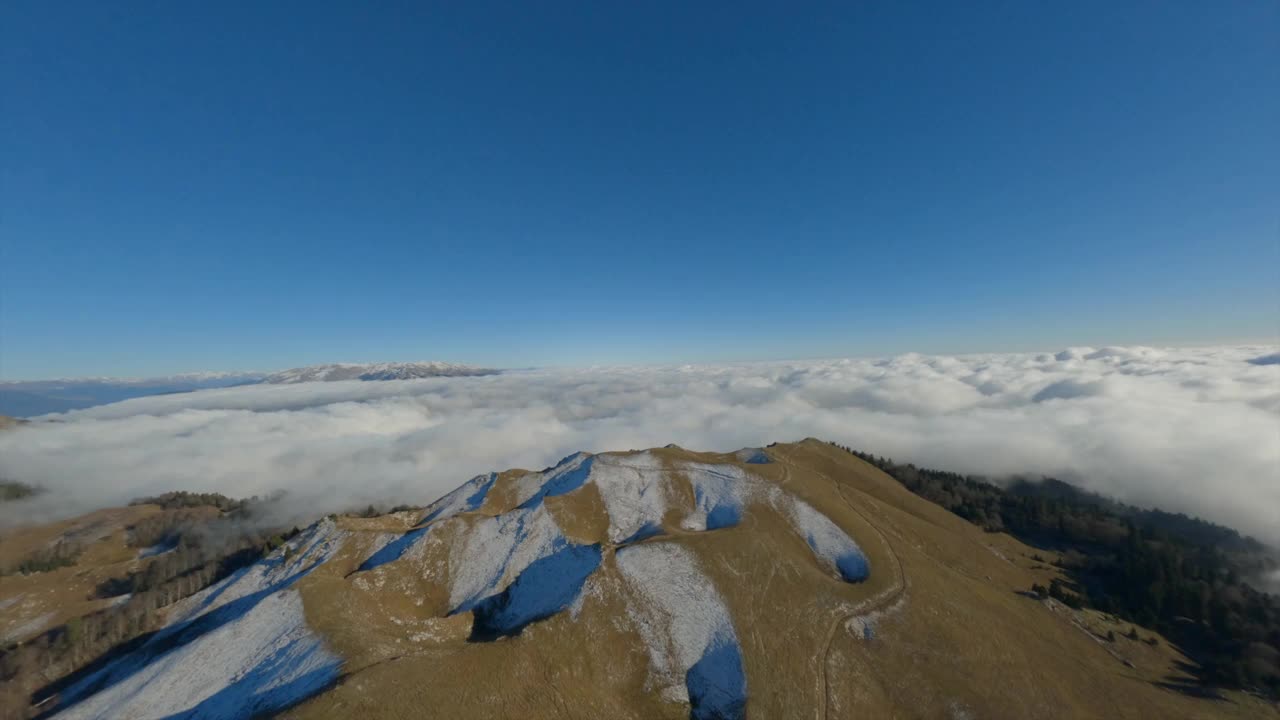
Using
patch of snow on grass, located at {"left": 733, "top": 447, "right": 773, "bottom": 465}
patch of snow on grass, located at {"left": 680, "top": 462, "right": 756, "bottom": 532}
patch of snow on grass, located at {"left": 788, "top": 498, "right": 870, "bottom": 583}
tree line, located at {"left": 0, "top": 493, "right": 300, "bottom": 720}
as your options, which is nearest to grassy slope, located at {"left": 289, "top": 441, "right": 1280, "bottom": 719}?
patch of snow on grass, located at {"left": 788, "top": 498, "right": 870, "bottom": 583}

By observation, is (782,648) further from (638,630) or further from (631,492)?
(631,492)

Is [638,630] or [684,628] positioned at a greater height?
[638,630]

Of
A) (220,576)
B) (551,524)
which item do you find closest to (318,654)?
(551,524)

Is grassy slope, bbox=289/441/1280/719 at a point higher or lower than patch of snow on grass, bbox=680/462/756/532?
lower

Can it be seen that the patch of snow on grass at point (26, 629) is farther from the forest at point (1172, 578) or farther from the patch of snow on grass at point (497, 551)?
the forest at point (1172, 578)

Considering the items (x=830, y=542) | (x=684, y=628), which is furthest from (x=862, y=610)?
(x=684, y=628)

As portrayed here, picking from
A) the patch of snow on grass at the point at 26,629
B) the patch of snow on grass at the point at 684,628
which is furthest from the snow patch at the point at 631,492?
the patch of snow on grass at the point at 26,629

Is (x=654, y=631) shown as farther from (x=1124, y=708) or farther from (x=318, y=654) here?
(x=1124, y=708)

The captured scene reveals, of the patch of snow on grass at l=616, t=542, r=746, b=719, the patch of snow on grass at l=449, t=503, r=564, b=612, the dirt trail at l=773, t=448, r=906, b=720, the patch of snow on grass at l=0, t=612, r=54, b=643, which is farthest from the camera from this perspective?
the patch of snow on grass at l=0, t=612, r=54, b=643

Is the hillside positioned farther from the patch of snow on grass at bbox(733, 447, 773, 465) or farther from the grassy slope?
the patch of snow on grass at bbox(733, 447, 773, 465)
